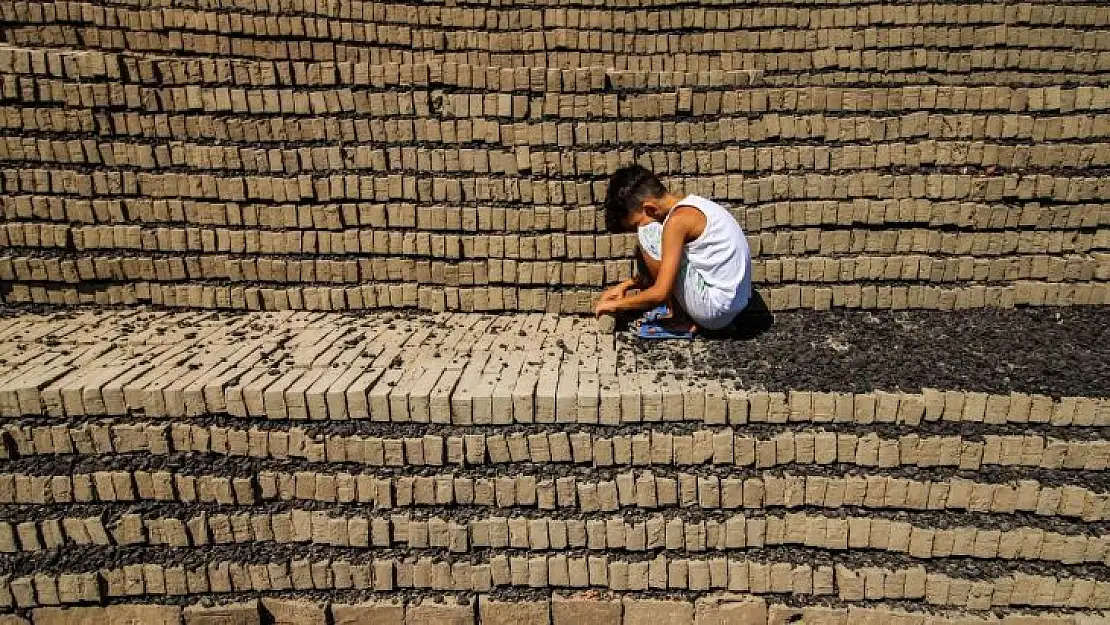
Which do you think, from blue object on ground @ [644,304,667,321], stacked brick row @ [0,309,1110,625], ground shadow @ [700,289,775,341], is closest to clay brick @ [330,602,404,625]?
stacked brick row @ [0,309,1110,625]

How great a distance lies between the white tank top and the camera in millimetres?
3602

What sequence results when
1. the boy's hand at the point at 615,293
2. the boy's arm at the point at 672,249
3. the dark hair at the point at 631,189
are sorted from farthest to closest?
the boy's hand at the point at 615,293 < the dark hair at the point at 631,189 < the boy's arm at the point at 672,249

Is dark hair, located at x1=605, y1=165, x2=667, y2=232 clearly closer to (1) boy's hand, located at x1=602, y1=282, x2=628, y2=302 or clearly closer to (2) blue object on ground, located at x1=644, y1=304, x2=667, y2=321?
(1) boy's hand, located at x1=602, y1=282, x2=628, y2=302

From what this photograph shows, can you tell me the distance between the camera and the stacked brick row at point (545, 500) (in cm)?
305

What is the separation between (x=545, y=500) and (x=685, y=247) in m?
1.55

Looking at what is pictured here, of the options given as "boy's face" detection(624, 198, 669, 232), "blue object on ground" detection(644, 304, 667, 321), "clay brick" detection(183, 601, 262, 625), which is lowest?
"clay brick" detection(183, 601, 262, 625)

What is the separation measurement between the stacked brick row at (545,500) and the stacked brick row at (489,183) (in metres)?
1.28

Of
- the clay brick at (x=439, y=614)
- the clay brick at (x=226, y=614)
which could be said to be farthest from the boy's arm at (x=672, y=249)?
the clay brick at (x=226, y=614)

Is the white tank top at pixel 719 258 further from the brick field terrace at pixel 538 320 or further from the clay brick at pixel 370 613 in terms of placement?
the clay brick at pixel 370 613

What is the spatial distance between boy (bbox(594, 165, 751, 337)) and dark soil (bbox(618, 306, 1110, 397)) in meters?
0.22

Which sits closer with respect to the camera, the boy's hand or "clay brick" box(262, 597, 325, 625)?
"clay brick" box(262, 597, 325, 625)

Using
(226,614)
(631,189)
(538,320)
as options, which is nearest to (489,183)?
(538,320)

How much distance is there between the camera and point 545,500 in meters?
3.10

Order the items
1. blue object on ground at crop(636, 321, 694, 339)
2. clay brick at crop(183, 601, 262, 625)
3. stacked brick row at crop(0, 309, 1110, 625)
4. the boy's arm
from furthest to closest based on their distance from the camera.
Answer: blue object on ground at crop(636, 321, 694, 339) → the boy's arm → clay brick at crop(183, 601, 262, 625) → stacked brick row at crop(0, 309, 1110, 625)
